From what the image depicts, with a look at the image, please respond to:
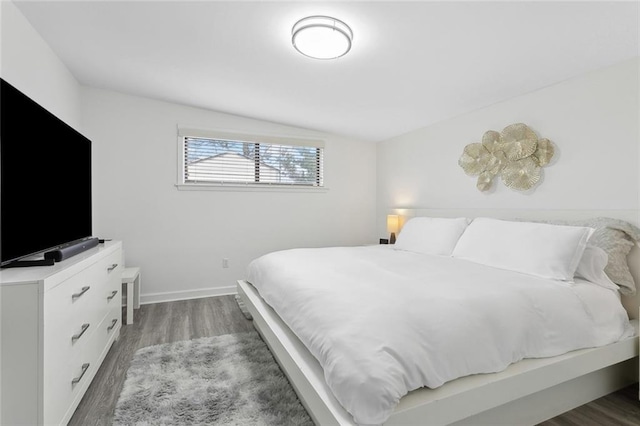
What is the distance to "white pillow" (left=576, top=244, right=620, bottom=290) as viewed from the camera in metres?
1.93

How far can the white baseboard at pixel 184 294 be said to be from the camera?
3.57m

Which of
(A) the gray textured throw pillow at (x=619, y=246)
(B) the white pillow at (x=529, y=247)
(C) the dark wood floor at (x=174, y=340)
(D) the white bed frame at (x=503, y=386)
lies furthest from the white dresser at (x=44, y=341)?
(A) the gray textured throw pillow at (x=619, y=246)

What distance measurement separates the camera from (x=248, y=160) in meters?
4.09

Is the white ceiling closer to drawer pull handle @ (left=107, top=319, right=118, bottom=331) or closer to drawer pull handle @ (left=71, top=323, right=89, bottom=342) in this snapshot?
drawer pull handle @ (left=71, top=323, right=89, bottom=342)

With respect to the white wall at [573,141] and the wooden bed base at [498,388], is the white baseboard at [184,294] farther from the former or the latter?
the white wall at [573,141]

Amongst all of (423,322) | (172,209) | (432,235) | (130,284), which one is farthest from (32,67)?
(432,235)

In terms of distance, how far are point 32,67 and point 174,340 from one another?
230 cm

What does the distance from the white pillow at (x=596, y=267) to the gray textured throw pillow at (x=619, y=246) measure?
0.17ft

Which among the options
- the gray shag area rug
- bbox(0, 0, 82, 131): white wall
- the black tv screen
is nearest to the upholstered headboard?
the gray shag area rug

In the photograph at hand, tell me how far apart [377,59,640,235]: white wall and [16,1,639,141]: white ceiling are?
0.13 metres

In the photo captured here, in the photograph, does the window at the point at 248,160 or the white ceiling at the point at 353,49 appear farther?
the window at the point at 248,160

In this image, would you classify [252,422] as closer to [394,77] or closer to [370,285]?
[370,285]

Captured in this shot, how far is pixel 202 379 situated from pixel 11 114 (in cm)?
169

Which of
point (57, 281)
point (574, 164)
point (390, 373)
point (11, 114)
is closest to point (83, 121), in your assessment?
point (11, 114)
